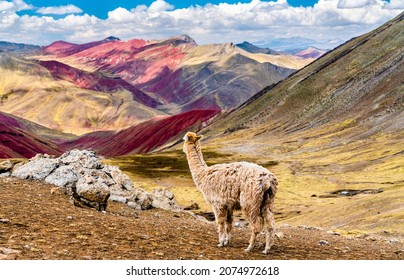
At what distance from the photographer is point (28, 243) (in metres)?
12.5

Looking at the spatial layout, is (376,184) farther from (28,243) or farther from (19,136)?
(19,136)

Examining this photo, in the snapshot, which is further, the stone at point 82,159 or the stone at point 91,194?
the stone at point 82,159

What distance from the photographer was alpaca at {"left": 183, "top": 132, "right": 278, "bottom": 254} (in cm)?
1496

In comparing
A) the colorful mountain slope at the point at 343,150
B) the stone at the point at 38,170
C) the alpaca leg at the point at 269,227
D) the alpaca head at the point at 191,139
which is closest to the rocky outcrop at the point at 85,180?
the stone at the point at 38,170

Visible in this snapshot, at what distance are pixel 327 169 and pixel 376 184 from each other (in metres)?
27.8

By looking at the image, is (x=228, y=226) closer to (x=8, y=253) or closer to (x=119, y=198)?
(x=8, y=253)

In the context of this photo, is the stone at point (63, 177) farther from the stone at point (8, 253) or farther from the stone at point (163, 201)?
the stone at point (8, 253)

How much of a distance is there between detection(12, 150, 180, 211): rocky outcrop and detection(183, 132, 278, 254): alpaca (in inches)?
320

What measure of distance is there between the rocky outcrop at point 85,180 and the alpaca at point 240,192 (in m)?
8.12

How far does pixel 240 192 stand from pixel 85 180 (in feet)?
38.5

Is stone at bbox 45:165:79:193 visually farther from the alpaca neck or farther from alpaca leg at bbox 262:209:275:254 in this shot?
alpaca leg at bbox 262:209:275:254

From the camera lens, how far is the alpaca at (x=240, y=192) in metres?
15.0

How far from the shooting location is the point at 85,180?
2436 cm

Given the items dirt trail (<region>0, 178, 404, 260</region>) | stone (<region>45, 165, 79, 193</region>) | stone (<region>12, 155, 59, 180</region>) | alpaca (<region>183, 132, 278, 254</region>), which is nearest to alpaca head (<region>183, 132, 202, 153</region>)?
alpaca (<region>183, 132, 278, 254</region>)
